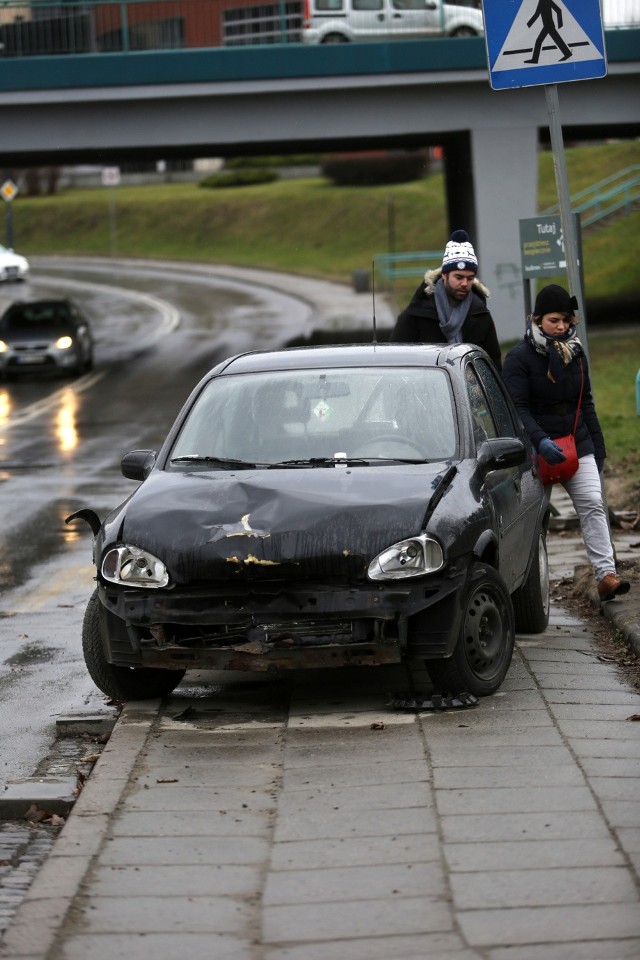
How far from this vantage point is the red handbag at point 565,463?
9008 mm

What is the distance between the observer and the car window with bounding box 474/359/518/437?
340 inches

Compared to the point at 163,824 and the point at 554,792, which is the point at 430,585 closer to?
the point at 554,792

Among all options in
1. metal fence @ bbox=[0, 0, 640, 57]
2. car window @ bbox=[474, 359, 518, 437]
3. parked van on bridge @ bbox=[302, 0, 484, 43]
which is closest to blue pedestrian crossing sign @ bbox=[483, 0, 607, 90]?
car window @ bbox=[474, 359, 518, 437]

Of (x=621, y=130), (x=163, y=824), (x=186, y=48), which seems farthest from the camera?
(x=621, y=130)

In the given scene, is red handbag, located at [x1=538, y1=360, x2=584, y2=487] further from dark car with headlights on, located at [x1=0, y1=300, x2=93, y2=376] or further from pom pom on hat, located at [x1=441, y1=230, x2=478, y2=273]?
dark car with headlights on, located at [x1=0, y1=300, x2=93, y2=376]

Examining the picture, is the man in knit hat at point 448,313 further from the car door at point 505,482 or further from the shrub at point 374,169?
the shrub at point 374,169

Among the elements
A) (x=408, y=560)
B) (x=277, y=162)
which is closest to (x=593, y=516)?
(x=408, y=560)

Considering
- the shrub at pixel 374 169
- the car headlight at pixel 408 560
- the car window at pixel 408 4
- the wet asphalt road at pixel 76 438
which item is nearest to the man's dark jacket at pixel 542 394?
the car headlight at pixel 408 560

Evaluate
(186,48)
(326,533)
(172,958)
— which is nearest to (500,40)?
(326,533)

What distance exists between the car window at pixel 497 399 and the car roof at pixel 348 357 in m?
0.18

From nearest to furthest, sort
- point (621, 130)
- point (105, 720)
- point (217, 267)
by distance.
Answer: point (105, 720), point (621, 130), point (217, 267)

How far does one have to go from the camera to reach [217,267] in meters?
68.9

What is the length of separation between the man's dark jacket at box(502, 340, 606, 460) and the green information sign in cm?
657

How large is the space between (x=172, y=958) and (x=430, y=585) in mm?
2716
